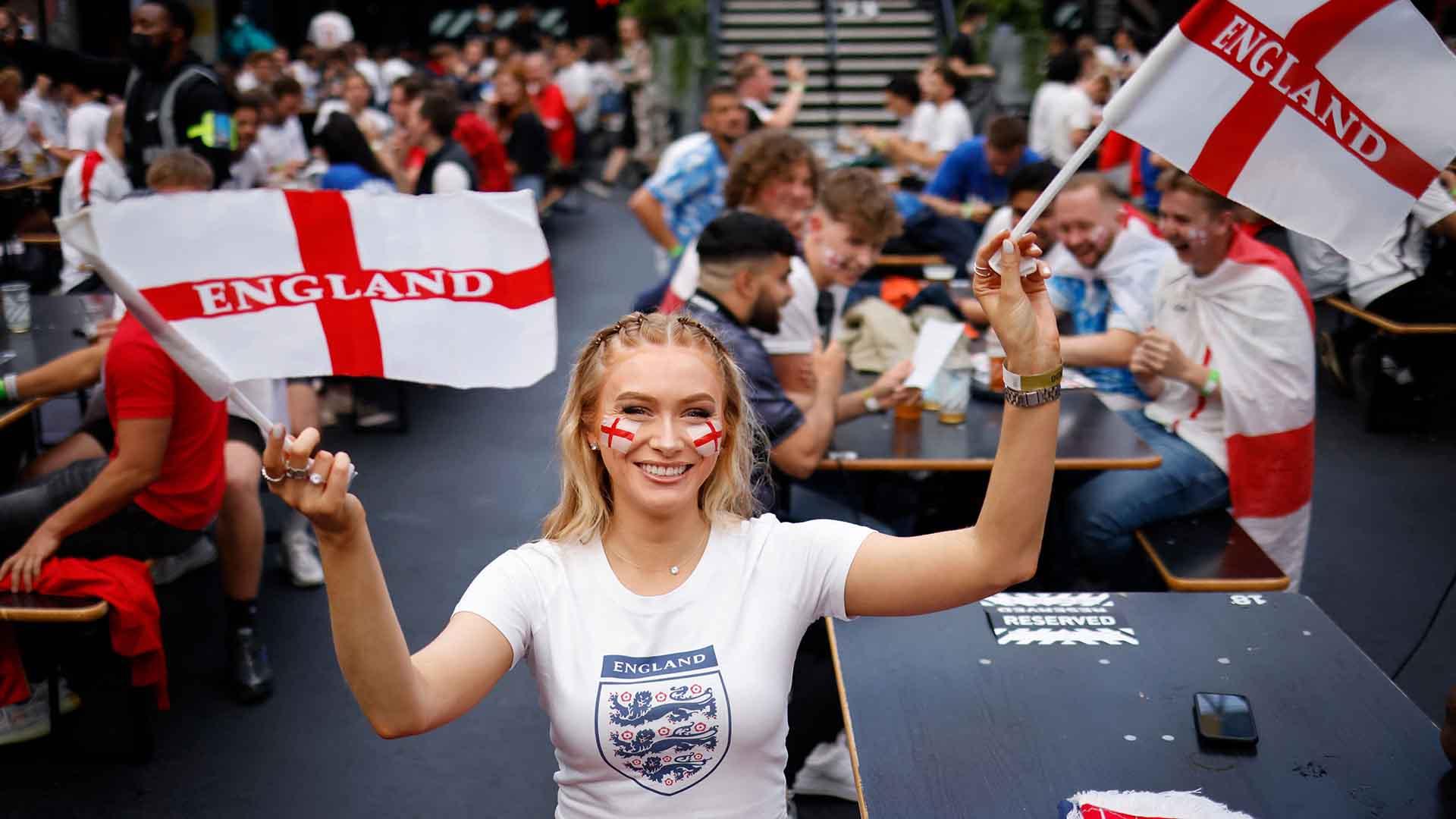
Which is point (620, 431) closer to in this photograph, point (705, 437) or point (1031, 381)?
point (705, 437)

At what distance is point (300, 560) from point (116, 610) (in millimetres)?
1246

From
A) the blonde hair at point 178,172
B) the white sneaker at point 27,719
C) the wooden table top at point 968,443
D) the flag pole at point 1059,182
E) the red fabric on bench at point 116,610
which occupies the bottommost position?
the white sneaker at point 27,719

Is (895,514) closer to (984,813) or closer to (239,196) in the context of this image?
(984,813)

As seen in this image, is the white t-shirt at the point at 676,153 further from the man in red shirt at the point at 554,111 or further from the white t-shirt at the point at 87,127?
the man in red shirt at the point at 554,111

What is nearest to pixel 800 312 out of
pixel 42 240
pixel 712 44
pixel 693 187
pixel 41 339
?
pixel 693 187

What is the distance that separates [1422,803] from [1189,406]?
6.85 feet

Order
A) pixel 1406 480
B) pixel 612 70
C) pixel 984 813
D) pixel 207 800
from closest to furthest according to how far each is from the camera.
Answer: pixel 984 813 < pixel 207 800 < pixel 1406 480 < pixel 612 70

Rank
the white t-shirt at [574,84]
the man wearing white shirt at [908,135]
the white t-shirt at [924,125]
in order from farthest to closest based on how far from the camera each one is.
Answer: the white t-shirt at [574,84] → the white t-shirt at [924,125] → the man wearing white shirt at [908,135]

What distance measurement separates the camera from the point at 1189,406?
12.9 feet

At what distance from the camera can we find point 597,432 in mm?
1848

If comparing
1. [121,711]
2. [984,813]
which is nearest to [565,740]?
[984,813]

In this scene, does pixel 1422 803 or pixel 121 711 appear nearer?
pixel 1422 803

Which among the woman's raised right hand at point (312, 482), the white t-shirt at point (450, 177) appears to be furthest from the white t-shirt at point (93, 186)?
the woman's raised right hand at point (312, 482)

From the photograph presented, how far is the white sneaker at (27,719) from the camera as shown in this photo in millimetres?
3441
